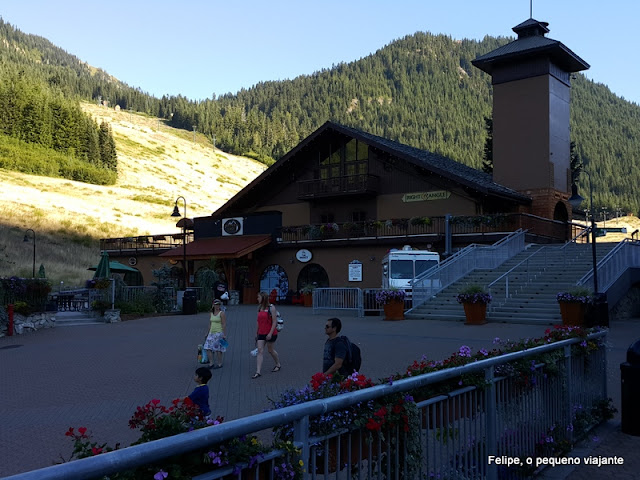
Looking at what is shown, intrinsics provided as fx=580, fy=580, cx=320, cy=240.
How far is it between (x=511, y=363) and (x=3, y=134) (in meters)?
104

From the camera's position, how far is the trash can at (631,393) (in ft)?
23.4

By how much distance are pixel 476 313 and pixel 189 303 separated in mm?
14361

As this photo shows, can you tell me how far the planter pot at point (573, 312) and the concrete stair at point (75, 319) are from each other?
18.4 metres

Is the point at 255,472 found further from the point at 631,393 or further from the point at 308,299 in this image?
the point at 308,299

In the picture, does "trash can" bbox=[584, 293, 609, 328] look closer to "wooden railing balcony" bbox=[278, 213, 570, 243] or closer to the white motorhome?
the white motorhome

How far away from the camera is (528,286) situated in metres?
22.3

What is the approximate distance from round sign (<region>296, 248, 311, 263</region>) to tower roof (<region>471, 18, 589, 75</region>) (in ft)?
49.0

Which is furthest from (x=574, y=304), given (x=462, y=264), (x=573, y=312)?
(x=462, y=264)

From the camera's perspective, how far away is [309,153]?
126ft

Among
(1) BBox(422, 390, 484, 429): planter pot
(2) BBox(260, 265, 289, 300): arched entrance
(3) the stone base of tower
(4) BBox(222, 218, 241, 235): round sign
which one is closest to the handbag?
(1) BBox(422, 390, 484, 429): planter pot

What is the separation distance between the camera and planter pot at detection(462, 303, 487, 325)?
63.5ft

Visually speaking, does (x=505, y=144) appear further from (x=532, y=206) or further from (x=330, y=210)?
(x=330, y=210)

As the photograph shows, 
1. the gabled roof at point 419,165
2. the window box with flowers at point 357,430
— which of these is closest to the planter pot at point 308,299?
the gabled roof at point 419,165

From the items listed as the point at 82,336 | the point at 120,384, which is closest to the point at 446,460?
the point at 120,384
